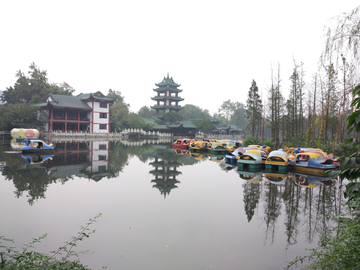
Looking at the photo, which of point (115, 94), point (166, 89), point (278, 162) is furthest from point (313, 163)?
point (115, 94)

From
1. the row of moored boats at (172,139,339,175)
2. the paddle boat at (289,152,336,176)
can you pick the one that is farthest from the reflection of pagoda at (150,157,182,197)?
the paddle boat at (289,152,336,176)

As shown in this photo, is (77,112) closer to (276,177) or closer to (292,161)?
(292,161)

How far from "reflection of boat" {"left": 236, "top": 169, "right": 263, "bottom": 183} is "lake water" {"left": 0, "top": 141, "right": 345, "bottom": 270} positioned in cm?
19

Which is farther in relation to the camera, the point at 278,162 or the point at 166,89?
Result: the point at 166,89

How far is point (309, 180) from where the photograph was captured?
32.3 feet

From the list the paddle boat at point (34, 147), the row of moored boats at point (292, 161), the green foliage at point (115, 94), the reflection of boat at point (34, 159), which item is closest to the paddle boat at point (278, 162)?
the row of moored boats at point (292, 161)

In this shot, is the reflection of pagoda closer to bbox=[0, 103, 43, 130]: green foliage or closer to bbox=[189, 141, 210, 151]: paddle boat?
bbox=[189, 141, 210, 151]: paddle boat

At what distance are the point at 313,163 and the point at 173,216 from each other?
7877 millimetres

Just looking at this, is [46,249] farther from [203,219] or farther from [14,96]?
[14,96]

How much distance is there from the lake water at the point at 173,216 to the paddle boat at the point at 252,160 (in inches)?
75.9

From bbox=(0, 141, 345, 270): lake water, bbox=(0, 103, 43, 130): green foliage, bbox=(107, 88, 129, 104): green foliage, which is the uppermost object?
bbox=(107, 88, 129, 104): green foliage

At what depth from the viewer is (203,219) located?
579 cm

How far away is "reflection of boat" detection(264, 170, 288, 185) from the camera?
9.49 m

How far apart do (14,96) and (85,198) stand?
52.6m
